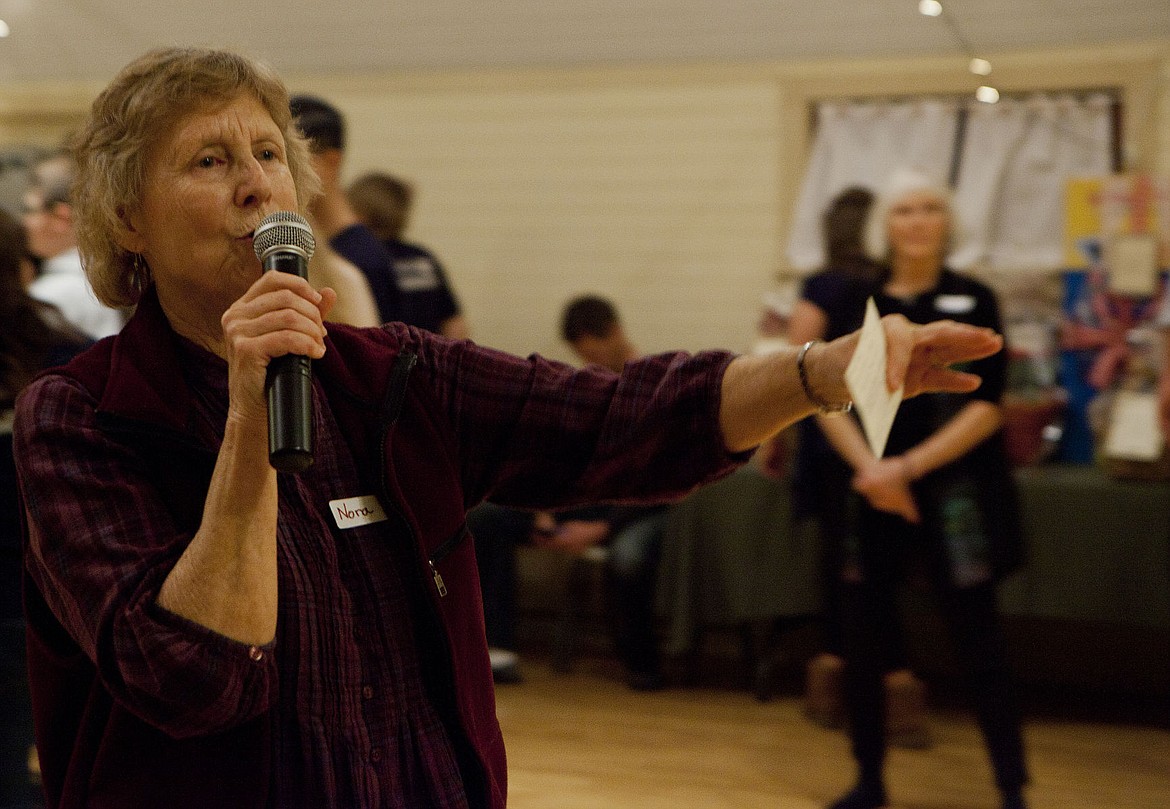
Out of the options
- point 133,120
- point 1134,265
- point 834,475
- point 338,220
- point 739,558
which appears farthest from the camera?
point 1134,265

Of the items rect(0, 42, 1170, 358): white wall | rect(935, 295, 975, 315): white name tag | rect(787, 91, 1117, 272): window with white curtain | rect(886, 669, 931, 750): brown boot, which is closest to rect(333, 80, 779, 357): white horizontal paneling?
rect(0, 42, 1170, 358): white wall

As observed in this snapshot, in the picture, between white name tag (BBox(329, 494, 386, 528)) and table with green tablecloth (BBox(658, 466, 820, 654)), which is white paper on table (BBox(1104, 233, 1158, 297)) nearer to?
table with green tablecloth (BBox(658, 466, 820, 654))

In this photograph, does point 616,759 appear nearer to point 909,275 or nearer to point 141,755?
point 909,275

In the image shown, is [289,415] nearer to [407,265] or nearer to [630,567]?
[407,265]

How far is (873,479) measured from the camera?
3311 millimetres

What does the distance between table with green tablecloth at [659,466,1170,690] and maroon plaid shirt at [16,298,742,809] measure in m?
2.76

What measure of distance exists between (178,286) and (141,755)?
442 mm

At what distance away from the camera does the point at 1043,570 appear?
4.61 meters

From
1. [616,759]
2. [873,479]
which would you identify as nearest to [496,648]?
[616,759]

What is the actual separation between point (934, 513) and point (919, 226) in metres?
0.75

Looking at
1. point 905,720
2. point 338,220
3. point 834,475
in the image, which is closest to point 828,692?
point 905,720

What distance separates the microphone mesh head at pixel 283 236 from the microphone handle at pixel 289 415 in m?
0.12

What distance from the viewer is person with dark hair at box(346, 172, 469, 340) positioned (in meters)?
4.04

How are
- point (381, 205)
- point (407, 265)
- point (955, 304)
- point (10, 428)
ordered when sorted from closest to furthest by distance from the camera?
point (10, 428), point (955, 304), point (407, 265), point (381, 205)
